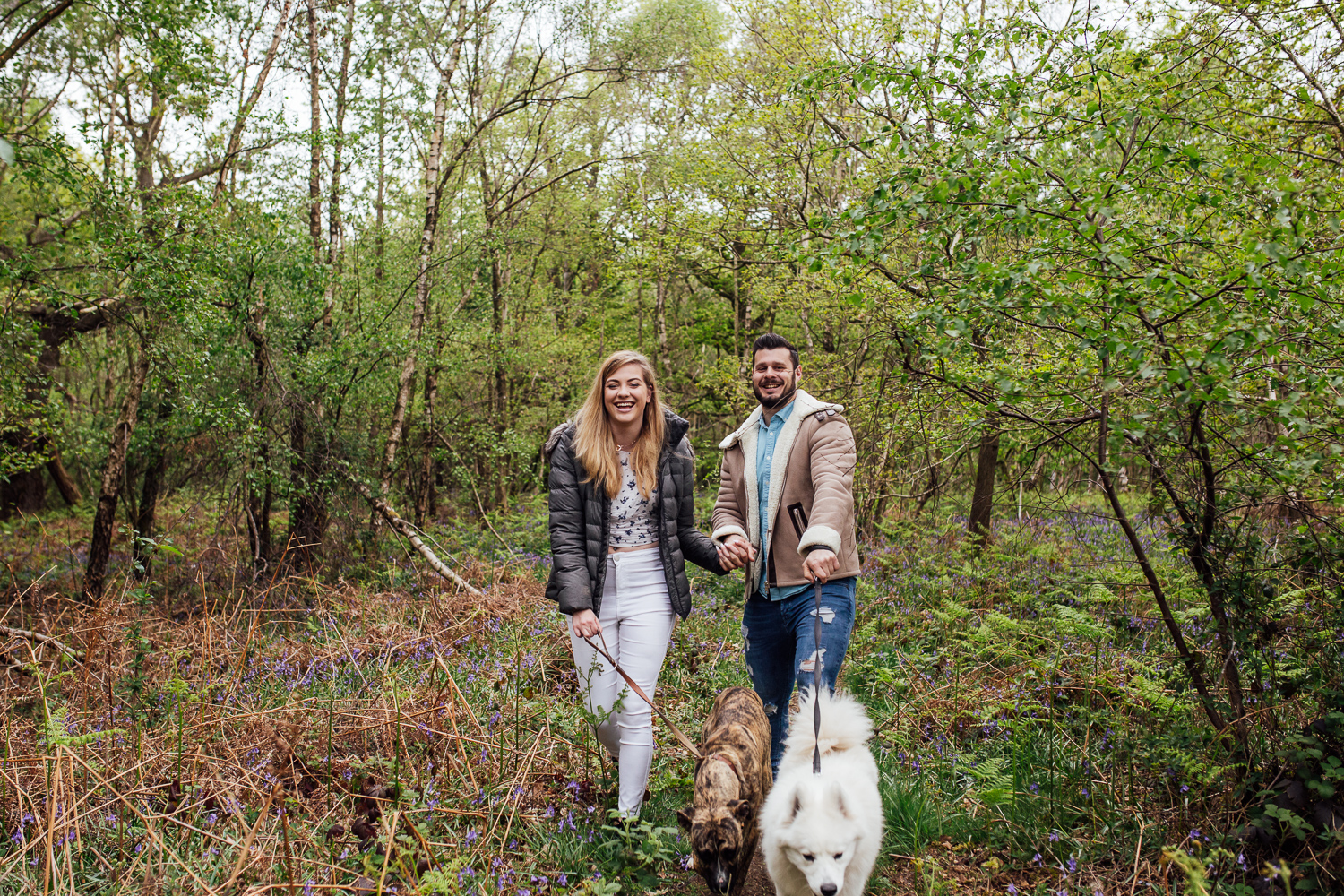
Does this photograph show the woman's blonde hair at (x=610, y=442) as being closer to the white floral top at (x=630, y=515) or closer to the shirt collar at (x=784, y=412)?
the white floral top at (x=630, y=515)

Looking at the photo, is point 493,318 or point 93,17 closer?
point 93,17

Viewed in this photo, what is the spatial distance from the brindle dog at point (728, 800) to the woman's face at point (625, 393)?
1536mm

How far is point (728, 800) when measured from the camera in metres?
3.08

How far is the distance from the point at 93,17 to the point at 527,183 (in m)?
8.53

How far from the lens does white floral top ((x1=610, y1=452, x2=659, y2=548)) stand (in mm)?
3787

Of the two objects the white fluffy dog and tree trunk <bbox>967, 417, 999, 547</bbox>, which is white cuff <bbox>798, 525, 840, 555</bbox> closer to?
the white fluffy dog

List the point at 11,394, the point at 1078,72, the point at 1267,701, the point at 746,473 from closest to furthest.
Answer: the point at 1267,701, the point at 746,473, the point at 1078,72, the point at 11,394

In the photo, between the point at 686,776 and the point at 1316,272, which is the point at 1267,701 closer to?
the point at 1316,272

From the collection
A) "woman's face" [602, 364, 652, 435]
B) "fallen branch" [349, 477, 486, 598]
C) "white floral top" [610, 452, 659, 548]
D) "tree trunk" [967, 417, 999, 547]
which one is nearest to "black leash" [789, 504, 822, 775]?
"white floral top" [610, 452, 659, 548]

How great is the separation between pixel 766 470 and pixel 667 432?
0.56m

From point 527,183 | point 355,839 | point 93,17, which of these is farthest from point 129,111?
point 355,839

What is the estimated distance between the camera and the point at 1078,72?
6.36 m

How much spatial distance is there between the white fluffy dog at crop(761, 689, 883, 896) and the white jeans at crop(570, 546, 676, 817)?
0.82 meters

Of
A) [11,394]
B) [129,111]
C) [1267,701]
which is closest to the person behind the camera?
[1267,701]
